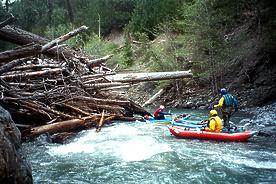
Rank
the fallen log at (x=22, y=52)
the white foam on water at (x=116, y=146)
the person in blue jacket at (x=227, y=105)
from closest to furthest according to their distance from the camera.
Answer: the fallen log at (x=22, y=52) → the white foam on water at (x=116, y=146) → the person in blue jacket at (x=227, y=105)

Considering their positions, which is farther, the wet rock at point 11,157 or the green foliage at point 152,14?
the green foliage at point 152,14

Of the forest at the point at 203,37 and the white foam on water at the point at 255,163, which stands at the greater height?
the forest at the point at 203,37

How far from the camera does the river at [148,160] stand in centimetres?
687

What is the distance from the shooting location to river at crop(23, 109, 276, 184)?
6867mm

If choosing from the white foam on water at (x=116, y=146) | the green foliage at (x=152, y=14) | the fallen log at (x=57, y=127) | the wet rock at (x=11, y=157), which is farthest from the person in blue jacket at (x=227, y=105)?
the green foliage at (x=152, y=14)

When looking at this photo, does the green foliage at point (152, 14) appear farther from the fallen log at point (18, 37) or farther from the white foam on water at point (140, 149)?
the white foam on water at point (140, 149)

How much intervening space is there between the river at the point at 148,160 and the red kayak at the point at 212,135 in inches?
8.7

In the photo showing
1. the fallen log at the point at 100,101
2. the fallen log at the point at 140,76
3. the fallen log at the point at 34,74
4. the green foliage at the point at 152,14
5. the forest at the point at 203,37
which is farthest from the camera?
the green foliage at the point at 152,14

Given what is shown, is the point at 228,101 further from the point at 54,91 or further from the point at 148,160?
the point at 54,91

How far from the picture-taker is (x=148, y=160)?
8.26 meters

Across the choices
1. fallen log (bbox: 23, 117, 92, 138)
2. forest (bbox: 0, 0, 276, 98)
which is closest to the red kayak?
fallen log (bbox: 23, 117, 92, 138)

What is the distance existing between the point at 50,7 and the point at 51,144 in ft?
127

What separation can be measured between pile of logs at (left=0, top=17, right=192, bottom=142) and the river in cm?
73

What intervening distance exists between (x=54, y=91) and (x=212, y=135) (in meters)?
5.25
